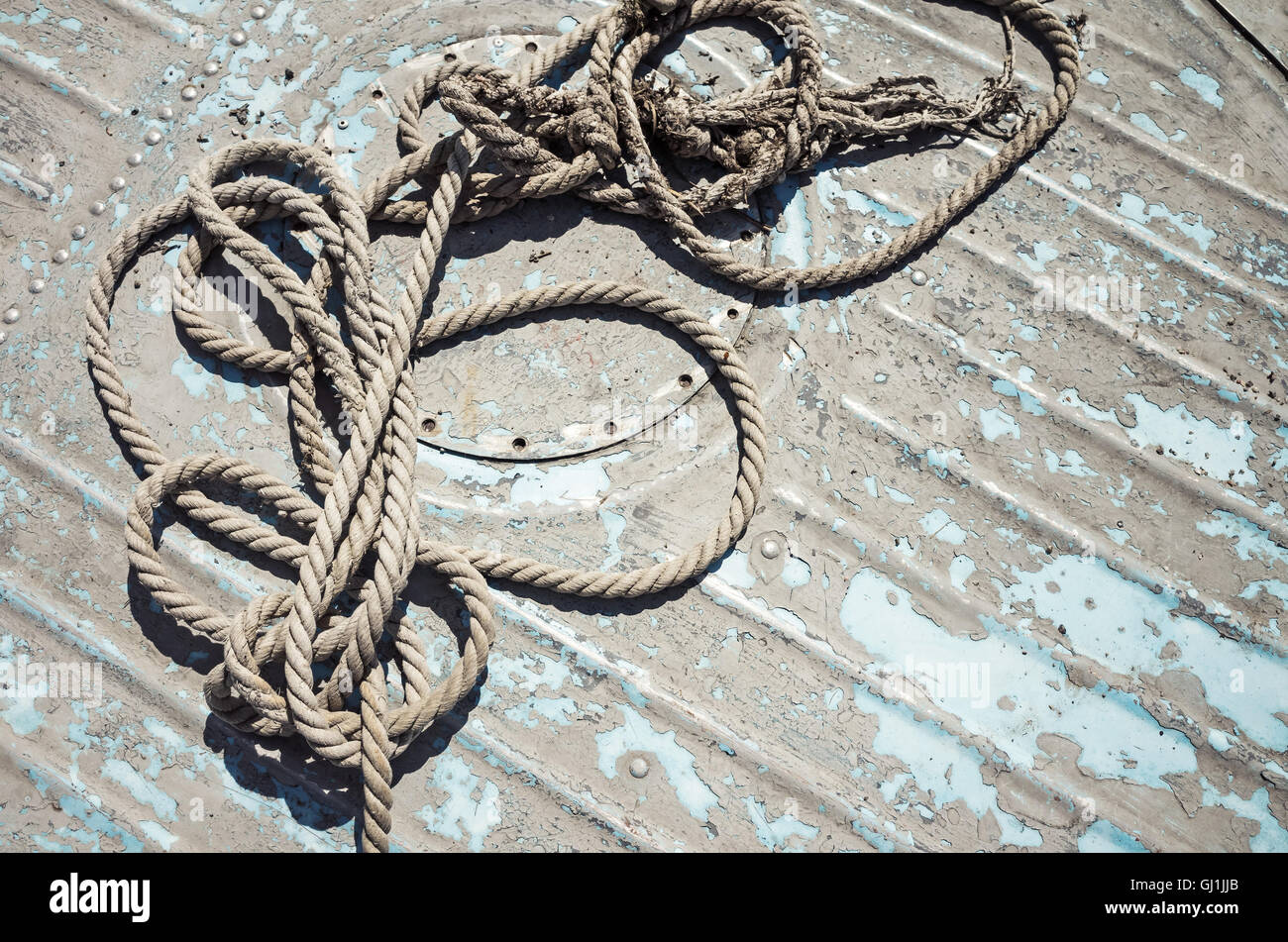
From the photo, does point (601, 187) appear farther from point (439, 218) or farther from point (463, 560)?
point (463, 560)

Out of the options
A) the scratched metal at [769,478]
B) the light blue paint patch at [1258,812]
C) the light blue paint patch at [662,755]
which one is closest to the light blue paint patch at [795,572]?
the scratched metal at [769,478]

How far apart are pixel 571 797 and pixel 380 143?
1.41 metres

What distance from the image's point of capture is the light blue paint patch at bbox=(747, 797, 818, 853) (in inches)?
62.1

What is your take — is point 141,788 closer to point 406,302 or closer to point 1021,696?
point 406,302

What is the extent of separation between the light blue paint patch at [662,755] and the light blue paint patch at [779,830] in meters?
0.07

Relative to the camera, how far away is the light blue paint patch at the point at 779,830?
158cm

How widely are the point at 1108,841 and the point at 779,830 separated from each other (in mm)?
587

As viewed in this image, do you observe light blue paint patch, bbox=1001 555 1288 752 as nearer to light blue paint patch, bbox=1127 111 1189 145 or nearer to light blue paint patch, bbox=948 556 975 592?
light blue paint patch, bbox=948 556 975 592

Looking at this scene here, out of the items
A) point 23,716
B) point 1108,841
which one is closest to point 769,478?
point 1108,841

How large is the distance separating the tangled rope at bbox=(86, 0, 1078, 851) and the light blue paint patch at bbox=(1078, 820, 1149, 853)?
81cm

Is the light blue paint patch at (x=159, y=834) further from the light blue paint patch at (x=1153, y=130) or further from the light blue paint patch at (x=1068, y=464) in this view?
the light blue paint patch at (x=1153, y=130)

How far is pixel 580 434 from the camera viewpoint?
71.2 inches

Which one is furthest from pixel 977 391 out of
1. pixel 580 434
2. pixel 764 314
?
pixel 580 434

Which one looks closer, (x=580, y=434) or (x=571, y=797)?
(x=571, y=797)
